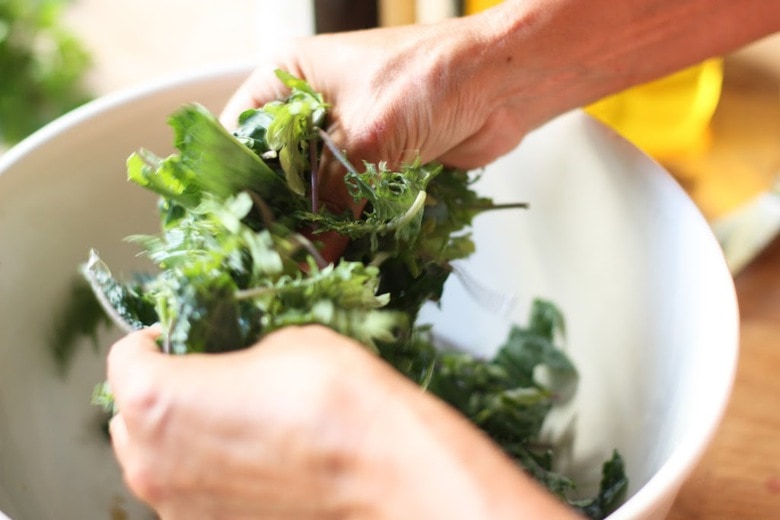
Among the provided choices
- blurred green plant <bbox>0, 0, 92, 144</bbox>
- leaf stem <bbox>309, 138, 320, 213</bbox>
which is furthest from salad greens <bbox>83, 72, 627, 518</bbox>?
blurred green plant <bbox>0, 0, 92, 144</bbox>

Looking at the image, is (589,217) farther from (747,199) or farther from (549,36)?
(747,199)

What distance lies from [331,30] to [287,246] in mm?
495

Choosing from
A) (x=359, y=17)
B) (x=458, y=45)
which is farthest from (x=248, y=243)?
(x=359, y=17)

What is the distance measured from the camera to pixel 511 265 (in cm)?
79

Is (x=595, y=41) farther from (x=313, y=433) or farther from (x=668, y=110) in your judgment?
(x=313, y=433)

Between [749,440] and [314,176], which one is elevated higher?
[314,176]

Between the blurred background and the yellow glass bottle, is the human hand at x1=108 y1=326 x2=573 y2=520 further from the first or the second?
the yellow glass bottle

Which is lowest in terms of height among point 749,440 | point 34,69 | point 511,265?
point 749,440

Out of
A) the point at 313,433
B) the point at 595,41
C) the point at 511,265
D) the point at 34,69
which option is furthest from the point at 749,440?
the point at 34,69

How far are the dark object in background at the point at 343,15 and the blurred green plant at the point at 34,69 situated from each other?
1.23ft

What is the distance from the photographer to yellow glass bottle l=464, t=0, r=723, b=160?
0.94 m

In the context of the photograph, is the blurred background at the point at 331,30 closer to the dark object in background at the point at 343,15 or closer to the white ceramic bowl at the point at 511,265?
the dark object in background at the point at 343,15

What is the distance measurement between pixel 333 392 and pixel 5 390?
1.27 ft

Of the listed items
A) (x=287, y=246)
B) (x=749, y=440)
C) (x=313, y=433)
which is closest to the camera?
(x=313, y=433)
